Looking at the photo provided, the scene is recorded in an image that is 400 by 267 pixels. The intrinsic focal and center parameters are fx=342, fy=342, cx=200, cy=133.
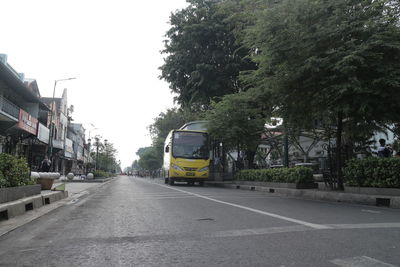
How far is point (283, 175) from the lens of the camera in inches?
606

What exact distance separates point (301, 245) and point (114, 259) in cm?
220

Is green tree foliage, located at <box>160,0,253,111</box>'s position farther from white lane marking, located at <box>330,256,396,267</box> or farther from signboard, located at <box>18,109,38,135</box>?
white lane marking, located at <box>330,256,396,267</box>

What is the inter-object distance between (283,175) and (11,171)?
11261 millimetres

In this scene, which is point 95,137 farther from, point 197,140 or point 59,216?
point 59,216

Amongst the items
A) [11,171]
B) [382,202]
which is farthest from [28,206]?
[382,202]

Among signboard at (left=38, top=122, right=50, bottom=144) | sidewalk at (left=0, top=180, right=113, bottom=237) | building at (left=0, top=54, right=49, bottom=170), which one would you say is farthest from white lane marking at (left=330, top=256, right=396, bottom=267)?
signboard at (left=38, top=122, right=50, bottom=144)

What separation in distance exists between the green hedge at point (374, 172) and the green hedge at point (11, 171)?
30.8ft

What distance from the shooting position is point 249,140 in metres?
20.4

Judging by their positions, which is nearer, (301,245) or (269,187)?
(301,245)

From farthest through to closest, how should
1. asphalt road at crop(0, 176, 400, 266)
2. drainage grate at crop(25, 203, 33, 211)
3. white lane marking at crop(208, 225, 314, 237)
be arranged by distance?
drainage grate at crop(25, 203, 33, 211), white lane marking at crop(208, 225, 314, 237), asphalt road at crop(0, 176, 400, 266)

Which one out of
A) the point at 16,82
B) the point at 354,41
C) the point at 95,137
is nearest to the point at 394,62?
the point at 354,41

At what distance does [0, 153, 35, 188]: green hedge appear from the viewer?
7.02 metres

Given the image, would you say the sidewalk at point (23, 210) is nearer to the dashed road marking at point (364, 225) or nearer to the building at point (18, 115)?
the dashed road marking at point (364, 225)

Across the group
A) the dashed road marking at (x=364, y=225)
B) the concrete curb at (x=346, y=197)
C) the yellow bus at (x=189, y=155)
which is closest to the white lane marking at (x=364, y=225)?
the dashed road marking at (x=364, y=225)
